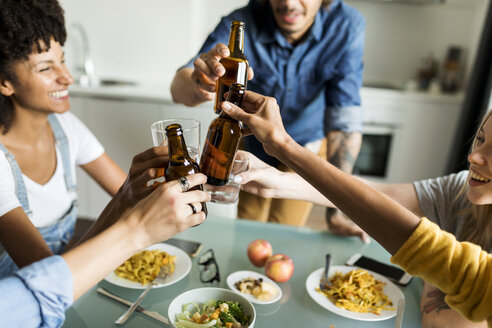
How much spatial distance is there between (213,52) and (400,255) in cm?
63

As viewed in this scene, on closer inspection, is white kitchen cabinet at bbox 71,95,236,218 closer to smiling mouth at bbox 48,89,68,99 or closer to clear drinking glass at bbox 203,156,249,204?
smiling mouth at bbox 48,89,68,99

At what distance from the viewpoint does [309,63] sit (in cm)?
164

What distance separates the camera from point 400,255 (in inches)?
28.0

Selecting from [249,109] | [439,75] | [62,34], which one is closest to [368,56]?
[439,75]

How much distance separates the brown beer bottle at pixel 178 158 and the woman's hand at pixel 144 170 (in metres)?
0.05

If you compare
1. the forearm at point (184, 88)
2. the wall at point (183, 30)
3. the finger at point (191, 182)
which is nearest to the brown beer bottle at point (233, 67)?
the finger at point (191, 182)

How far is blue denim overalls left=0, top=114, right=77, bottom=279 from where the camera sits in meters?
1.25

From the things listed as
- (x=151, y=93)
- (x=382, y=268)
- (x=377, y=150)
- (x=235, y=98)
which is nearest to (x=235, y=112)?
(x=235, y=98)

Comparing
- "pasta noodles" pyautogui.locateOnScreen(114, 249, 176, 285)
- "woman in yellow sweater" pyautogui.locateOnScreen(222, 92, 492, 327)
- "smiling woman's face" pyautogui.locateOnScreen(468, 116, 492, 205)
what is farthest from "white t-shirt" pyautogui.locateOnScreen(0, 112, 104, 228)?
"smiling woman's face" pyautogui.locateOnScreen(468, 116, 492, 205)

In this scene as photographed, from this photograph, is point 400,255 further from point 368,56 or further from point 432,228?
point 368,56

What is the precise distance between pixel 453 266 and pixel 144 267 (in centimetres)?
72

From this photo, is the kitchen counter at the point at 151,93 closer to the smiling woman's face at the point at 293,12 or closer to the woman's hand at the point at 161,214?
the smiling woman's face at the point at 293,12

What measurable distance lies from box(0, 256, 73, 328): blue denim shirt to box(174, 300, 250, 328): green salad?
0.26m

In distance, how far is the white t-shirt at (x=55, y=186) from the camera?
115 cm
